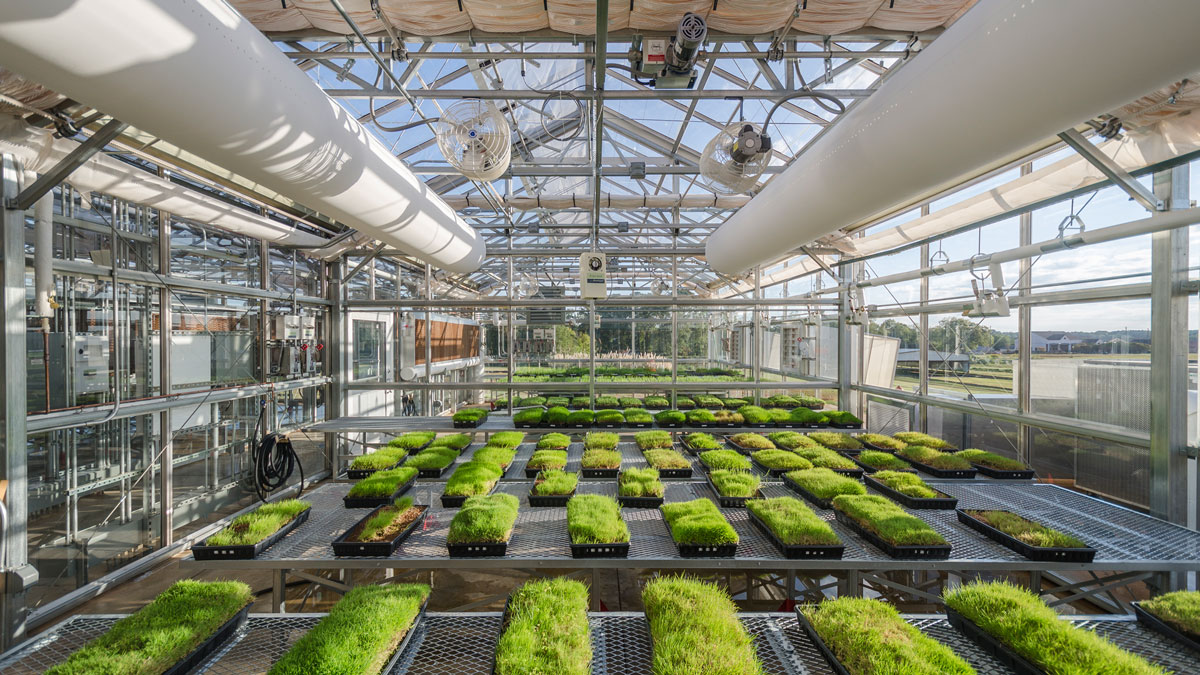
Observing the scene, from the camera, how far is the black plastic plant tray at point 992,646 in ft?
5.06

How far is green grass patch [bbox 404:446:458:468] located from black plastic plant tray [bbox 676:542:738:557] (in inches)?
83.1

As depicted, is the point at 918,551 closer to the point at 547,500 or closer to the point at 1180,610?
the point at 1180,610

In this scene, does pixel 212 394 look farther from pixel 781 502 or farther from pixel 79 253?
pixel 781 502

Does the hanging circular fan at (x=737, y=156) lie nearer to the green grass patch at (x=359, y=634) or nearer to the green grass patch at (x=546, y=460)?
the green grass patch at (x=546, y=460)

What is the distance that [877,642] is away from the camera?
5.21ft

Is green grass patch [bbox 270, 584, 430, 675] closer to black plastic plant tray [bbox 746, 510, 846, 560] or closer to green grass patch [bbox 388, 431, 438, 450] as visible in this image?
black plastic plant tray [bbox 746, 510, 846, 560]

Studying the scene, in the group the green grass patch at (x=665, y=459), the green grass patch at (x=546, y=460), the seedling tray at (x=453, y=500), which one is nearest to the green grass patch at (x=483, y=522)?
the seedling tray at (x=453, y=500)

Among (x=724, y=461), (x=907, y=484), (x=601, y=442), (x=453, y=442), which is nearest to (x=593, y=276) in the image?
(x=601, y=442)

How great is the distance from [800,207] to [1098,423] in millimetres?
3318

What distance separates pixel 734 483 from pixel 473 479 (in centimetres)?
179

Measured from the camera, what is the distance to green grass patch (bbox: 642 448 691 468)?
3715 mm

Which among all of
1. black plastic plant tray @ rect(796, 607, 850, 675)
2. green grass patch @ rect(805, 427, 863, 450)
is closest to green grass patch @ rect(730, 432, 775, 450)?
green grass patch @ rect(805, 427, 863, 450)

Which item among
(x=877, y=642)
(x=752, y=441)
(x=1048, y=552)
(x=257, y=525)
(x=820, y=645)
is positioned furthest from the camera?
(x=752, y=441)

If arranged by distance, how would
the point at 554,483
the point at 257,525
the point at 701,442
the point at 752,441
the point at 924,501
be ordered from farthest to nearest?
the point at 752,441 < the point at 701,442 < the point at 554,483 < the point at 924,501 < the point at 257,525
